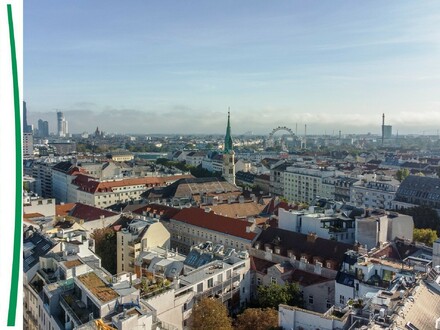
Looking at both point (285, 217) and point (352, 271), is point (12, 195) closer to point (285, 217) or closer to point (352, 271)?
point (352, 271)

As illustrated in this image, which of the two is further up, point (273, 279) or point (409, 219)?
point (409, 219)

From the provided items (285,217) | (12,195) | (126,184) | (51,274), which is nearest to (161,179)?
(126,184)

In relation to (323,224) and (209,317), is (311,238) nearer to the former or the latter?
(323,224)

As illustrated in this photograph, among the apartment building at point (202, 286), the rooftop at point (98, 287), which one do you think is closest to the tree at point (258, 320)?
the apartment building at point (202, 286)

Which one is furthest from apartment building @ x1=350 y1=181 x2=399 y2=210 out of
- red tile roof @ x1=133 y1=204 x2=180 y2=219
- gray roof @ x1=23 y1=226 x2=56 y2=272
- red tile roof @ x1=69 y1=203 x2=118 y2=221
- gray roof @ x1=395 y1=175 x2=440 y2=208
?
gray roof @ x1=23 y1=226 x2=56 y2=272

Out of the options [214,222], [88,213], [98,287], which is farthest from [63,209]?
[98,287]

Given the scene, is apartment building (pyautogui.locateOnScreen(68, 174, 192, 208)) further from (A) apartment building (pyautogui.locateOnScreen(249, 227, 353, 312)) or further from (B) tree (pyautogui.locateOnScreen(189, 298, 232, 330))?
(B) tree (pyautogui.locateOnScreen(189, 298, 232, 330))
